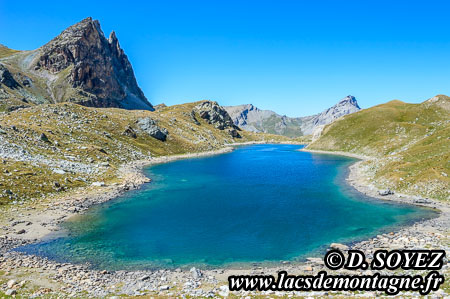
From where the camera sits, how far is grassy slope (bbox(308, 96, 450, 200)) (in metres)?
52.6

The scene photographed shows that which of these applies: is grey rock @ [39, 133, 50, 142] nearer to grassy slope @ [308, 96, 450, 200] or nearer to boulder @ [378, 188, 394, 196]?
boulder @ [378, 188, 394, 196]

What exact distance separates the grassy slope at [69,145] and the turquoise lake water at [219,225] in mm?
12167

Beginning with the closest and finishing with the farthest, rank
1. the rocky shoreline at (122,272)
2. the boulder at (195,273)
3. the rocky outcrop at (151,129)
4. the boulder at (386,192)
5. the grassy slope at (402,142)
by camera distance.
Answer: the rocky shoreline at (122,272) < the boulder at (195,273) < the grassy slope at (402,142) < the boulder at (386,192) < the rocky outcrop at (151,129)

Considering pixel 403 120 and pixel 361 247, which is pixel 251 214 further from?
pixel 403 120

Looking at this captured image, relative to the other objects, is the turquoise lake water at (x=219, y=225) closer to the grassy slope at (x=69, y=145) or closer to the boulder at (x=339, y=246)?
the boulder at (x=339, y=246)

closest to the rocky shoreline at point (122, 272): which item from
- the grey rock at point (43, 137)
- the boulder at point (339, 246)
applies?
the boulder at point (339, 246)

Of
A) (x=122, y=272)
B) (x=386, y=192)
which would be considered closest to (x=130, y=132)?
(x=386, y=192)

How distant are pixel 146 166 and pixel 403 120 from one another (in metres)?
135

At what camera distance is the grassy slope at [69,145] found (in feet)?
163

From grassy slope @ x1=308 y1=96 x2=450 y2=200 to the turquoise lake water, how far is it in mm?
9037

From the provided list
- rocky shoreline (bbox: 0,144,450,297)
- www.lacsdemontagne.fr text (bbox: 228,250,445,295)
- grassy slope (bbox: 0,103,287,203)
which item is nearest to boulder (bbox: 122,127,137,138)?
grassy slope (bbox: 0,103,287,203)

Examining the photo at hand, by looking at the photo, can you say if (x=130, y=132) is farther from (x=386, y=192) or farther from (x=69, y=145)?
(x=386, y=192)

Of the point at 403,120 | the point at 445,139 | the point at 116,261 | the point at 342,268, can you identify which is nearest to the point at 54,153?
the point at 116,261

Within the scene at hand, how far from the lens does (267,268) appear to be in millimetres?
27547
